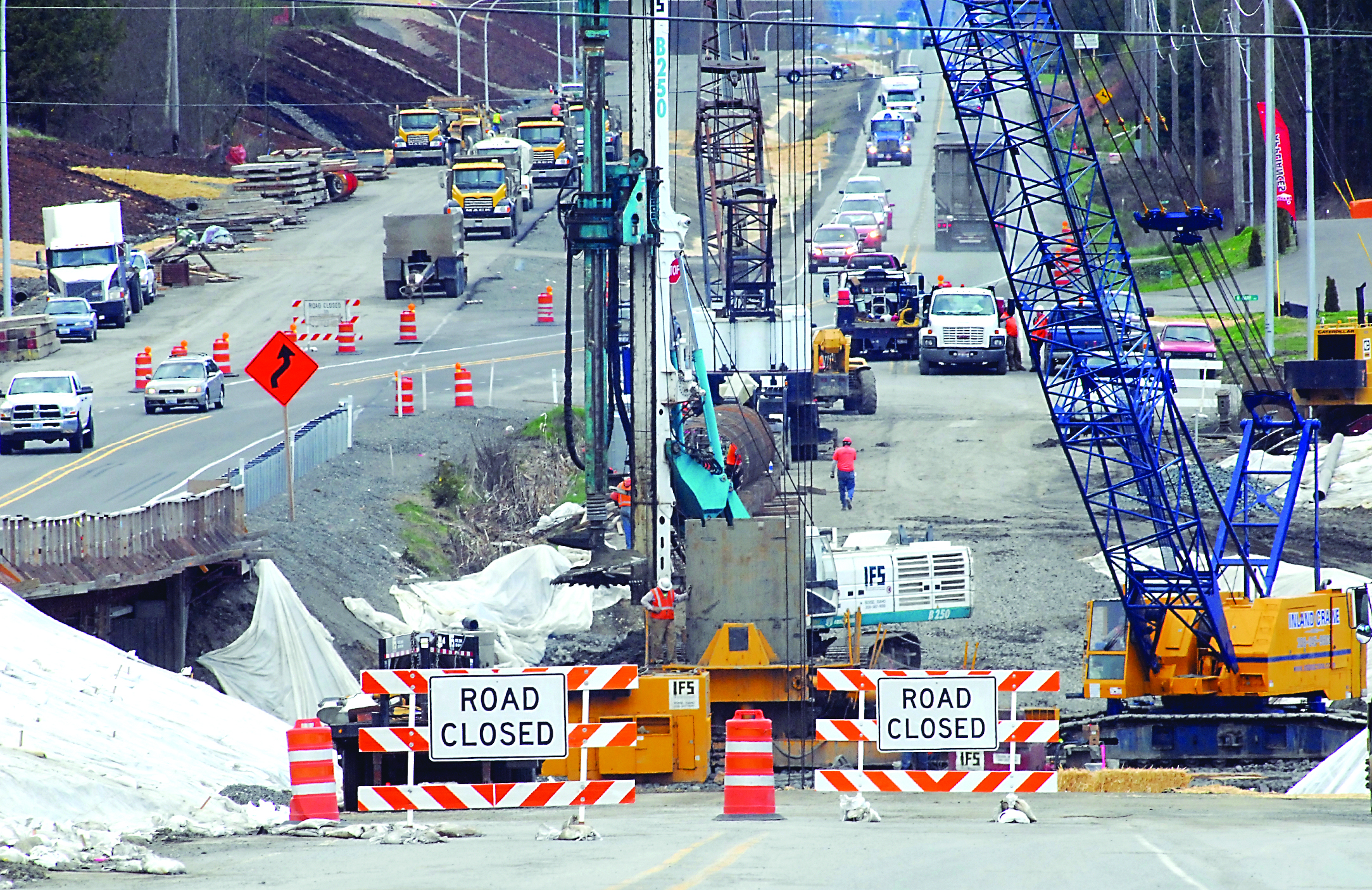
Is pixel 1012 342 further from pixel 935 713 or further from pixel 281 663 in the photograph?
pixel 935 713

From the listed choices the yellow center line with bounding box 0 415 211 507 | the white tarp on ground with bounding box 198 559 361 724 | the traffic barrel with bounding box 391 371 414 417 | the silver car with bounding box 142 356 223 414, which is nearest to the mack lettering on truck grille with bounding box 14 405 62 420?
the yellow center line with bounding box 0 415 211 507

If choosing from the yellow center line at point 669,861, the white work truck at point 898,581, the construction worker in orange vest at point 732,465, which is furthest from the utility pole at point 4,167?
the yellow center line at point 669,861

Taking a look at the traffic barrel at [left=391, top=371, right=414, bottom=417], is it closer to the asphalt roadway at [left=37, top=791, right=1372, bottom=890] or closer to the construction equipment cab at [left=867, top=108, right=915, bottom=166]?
the asphalt roadway at [left=37, top=791, right=1372, bottom=890]

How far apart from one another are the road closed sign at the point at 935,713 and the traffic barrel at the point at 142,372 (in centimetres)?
3615

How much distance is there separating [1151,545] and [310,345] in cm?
3436

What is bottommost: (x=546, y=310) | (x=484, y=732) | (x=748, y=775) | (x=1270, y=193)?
(x=748, y=775)

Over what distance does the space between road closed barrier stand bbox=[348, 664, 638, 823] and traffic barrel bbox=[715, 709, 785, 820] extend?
5.38 ft

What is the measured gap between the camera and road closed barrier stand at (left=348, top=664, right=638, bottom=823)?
1483cm

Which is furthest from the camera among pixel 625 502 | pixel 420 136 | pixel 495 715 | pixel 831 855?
pixel 420 136

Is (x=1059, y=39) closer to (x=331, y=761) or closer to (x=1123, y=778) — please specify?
(x=1123, y=778)

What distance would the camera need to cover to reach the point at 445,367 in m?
53.4

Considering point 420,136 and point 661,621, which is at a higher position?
point 420,136

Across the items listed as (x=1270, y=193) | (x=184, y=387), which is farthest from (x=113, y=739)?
(x=1270, y=193)

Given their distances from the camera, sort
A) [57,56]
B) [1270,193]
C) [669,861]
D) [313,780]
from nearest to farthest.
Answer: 1. [669,861]
2. [313,780]
3. [1270,193]
4. [57,56]
